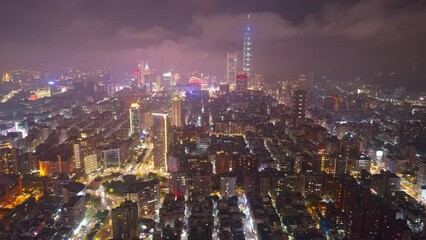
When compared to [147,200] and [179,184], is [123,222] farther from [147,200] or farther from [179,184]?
[179,184]

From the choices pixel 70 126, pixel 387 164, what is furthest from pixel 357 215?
pixel 70 126

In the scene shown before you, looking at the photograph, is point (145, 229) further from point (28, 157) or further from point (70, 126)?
point (70, 126)

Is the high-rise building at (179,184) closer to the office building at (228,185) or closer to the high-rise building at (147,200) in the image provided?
the high-rise building at (147,200)

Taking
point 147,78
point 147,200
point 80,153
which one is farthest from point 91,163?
point 147,78

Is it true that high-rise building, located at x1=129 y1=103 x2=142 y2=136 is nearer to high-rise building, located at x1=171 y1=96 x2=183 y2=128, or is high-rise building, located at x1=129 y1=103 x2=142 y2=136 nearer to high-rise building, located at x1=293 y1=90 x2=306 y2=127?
high-rise building, located at x1=171 y1=96 x2=183 y2=128

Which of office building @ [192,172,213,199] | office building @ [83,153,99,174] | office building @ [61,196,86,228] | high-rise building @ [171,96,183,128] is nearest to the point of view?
office building @ [61,196,86,228]

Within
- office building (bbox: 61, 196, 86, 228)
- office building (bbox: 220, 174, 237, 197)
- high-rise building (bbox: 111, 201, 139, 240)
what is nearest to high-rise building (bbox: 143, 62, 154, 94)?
office building (bbox: 220, 174, 237, 197)
